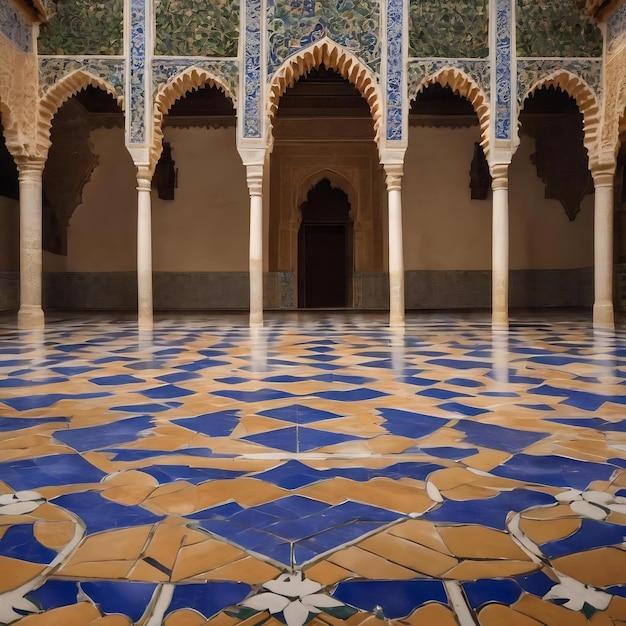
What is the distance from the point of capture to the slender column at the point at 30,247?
7.91 m

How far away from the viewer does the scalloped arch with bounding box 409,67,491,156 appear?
26.2 ft

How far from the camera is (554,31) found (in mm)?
7934

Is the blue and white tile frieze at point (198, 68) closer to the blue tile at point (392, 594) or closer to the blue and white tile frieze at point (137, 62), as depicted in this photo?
the blue and white tile frieze at point (137, 62)

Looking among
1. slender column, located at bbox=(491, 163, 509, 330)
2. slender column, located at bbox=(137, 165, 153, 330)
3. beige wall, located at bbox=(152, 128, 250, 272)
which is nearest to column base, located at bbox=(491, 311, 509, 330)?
slender column, located at bbox=(491, 163, 509, 330)

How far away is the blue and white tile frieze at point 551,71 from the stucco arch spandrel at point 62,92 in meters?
5.24

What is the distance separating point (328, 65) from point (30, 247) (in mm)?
4654

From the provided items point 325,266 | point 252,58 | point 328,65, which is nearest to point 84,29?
point 252,58

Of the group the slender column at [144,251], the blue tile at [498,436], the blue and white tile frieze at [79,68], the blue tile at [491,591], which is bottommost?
the blue tile at [491,591]

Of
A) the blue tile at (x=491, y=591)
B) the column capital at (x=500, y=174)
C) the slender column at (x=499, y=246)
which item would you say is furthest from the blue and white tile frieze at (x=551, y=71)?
the blue tile at (x=491, y=591)

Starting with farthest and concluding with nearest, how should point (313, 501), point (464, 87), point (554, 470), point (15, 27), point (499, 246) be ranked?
point (499, 246)
point (464, 87)
point (15, 27)
point (554, 470)
point (313, 501)

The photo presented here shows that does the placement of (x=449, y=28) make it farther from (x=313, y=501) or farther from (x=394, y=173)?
(x=313, y=501)

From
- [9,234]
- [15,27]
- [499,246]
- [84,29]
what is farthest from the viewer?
[9,234]

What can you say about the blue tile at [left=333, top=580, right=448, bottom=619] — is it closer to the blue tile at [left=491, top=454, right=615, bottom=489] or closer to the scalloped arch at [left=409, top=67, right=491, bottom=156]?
the blue tile at [left=491, top=454, right=615, bottom=489]

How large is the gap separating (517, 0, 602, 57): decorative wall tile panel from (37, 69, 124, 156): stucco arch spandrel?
210 inches
